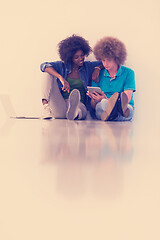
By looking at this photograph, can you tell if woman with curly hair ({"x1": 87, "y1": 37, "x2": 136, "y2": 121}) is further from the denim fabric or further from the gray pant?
the gray pant

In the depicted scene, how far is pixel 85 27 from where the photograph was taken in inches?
141

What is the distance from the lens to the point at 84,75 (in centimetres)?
315

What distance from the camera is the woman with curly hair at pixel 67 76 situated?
9.74ft

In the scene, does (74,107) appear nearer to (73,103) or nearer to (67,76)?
(73,103)

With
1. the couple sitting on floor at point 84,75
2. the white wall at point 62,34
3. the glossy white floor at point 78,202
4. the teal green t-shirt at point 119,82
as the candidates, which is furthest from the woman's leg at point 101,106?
the glossy white floor at point 78,202

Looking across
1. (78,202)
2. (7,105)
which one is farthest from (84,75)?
(78,202)

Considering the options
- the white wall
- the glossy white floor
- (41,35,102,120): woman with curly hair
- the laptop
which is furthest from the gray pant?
the glossy white floor

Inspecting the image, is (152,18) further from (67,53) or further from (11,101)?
(11,101)

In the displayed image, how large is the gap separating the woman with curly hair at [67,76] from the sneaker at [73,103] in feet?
Result: 0.60

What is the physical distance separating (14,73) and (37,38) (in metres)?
0.55

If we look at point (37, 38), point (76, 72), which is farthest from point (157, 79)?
point (37, 38)

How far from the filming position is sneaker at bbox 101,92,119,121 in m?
2.36

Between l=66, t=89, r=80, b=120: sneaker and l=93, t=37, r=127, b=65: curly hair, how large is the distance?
79 centimetres

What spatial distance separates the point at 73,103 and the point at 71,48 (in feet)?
2.96
